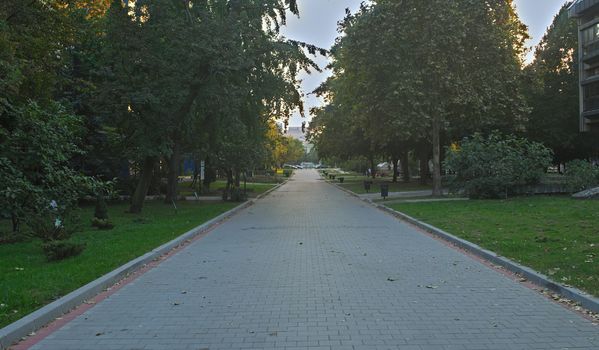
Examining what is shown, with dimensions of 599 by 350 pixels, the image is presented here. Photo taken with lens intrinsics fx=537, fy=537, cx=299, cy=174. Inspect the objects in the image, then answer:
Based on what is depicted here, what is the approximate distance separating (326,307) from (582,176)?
812 inches

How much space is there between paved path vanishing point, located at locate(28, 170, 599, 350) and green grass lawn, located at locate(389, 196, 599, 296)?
0.81 metres

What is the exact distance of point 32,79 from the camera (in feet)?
46.4

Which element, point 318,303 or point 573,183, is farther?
point 573,183

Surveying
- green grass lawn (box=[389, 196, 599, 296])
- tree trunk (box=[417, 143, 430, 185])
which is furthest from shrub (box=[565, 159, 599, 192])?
tree trunk (box=[417, 143, 430, 185])

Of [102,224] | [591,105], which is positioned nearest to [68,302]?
[102,224]

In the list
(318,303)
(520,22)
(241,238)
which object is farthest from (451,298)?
(520,22)

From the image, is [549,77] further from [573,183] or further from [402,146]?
[573,183]

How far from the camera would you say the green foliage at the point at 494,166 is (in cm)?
2322

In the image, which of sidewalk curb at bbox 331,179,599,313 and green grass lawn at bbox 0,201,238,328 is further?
green grass lawn at bbox 0,201,238,328

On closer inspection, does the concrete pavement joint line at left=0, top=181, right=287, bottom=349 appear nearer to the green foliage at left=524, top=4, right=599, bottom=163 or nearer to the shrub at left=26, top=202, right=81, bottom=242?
the shrub at left=26, top=202, right=81, bottom=242

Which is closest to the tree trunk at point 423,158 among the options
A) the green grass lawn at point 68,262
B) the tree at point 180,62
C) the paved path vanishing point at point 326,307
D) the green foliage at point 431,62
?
the green foliage at point 431,62

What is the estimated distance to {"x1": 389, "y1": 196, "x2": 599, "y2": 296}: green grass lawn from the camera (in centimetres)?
813

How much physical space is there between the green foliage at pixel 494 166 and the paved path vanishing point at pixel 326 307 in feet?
44.5

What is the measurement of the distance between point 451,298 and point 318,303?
1.71 metres
